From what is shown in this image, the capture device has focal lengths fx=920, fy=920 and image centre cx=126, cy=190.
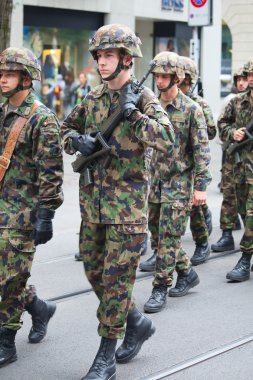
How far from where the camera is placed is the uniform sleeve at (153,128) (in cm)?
510

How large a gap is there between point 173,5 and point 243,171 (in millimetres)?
19110

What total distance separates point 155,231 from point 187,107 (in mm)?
1110

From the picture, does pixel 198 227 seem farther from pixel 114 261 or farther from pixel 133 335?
pixel 114 261

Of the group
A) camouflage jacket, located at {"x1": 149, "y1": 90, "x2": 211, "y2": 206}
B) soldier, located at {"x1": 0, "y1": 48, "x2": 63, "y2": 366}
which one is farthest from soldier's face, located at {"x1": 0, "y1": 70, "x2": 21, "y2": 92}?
camouflage jacket, located at {"x1": 149, "y1": 90, "x2": 211, "y2": 206}

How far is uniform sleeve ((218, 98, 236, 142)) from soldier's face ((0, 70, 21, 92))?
332cm

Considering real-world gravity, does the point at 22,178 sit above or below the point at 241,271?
above

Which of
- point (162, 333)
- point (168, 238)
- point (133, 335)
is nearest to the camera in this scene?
point (133, 335)

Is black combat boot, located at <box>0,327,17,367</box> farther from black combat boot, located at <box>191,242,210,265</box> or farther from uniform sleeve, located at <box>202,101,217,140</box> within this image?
uniform sleeve, located at <box>202,101,217,140</box>

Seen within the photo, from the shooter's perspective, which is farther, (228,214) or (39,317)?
(228,214)

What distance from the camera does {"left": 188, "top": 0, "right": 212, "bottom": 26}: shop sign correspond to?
1467 centimetres

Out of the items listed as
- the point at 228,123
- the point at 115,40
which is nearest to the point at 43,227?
the point at 115,40

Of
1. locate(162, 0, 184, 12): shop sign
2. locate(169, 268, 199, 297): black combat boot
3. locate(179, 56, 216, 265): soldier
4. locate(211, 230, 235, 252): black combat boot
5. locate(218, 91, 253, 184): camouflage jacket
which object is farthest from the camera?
locate(162, 0, 184, 12): shop sign

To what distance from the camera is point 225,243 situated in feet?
31.8

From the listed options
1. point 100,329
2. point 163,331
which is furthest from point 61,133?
point 163,331
